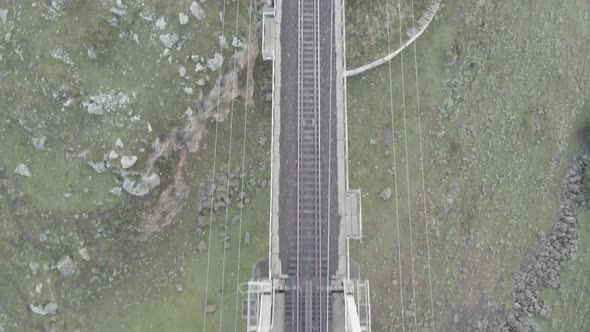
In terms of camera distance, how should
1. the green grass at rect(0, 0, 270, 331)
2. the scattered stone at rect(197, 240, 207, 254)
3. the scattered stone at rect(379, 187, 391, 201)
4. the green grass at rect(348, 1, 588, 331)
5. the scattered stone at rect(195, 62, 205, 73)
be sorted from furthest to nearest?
1. the green grass at rect(348, 1, 588, 331)
2. the scattered stone at rect(379, 187, 391, 201)
3. the scattered stone at rect(197, 240, 207, 254)
4. the scattered stone at rect(195, 62, 205, 73)
5. the green grass at rect(0, 0, 270, 331)

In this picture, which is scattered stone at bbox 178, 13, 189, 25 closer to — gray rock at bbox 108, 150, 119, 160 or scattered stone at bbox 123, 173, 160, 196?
gray rock at bbox 108, 150, 119, 160

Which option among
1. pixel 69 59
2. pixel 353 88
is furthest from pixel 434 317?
pixel 69 59

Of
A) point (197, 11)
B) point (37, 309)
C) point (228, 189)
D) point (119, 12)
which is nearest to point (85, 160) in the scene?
point (228, 189)

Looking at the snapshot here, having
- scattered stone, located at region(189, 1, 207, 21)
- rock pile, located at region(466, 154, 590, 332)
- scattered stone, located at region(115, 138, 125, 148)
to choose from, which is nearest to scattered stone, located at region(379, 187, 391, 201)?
rock pile, located at region(466, 154, 590, 332)

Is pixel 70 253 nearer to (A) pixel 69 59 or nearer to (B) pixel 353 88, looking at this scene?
(A) pixel 69 59

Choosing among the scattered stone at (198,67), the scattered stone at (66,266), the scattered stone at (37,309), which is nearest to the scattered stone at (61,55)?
the scattered stone at (198,67)

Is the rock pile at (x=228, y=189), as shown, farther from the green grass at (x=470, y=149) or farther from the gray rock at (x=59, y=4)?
the gray rock at (x=59, y=4)

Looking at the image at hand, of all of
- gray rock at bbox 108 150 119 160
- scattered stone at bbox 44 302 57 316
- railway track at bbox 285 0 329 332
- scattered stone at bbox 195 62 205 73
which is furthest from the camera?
scattered stone at bbox 195 62 205 73

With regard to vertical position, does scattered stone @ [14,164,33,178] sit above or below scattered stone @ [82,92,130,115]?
below
